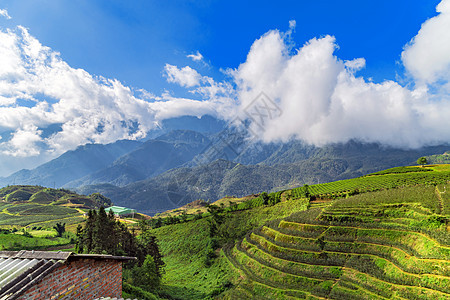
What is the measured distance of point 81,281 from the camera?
8.91 meters

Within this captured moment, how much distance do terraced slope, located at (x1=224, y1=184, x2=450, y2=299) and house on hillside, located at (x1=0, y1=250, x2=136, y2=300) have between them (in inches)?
839

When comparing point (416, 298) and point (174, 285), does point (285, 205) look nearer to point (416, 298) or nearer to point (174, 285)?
point (174, 285)

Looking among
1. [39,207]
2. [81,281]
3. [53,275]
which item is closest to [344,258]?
[81,281]

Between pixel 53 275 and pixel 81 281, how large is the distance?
5.22 ft

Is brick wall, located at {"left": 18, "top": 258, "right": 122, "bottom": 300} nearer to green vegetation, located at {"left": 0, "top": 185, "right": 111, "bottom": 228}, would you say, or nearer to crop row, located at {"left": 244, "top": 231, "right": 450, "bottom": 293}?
crop row, located at {"left": 244, "top": 231, "right": 450, "bottom": 293}

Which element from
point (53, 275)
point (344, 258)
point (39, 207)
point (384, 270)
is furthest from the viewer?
point (39, 207)

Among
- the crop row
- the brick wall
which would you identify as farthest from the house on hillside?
the crop row

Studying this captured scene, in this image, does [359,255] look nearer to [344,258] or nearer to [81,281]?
[344,258]

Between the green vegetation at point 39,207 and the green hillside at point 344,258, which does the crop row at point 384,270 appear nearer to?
the green hillside at point 344,258

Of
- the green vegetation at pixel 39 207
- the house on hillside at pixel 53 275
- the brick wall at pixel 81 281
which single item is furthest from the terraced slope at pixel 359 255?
the green vegetation at pixel 39 207

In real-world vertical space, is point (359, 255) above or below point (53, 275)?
below

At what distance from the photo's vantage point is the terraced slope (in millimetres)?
18812

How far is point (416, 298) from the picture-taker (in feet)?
56.0

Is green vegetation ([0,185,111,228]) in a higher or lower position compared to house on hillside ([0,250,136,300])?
higher
